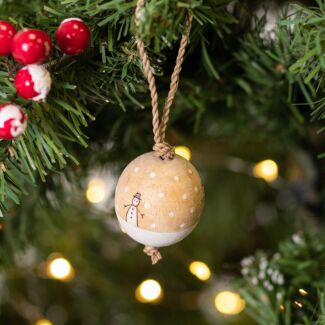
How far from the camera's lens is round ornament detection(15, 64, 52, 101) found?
335mm

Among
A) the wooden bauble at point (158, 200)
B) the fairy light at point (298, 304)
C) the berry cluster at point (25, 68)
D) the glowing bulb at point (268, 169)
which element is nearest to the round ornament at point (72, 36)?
the berry cluster at point (25, 68)

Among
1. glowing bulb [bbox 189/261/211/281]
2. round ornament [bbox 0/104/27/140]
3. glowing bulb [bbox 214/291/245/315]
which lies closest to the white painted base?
round ornament [bbox 0/104/27/140]

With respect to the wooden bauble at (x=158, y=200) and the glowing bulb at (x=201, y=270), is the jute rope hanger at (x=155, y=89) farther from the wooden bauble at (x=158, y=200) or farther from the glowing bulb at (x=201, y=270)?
the glowing bulb at (x=201, y=270)

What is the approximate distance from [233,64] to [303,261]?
0.24m

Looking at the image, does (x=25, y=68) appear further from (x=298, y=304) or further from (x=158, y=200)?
(x=298, y=304)

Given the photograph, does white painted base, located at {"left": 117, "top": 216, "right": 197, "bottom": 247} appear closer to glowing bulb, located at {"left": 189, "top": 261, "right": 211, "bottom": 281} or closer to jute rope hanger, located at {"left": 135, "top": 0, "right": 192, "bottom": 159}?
jute rope hanger, located at {"left": 135, "top": 0, "right": 192, "bottom": 159}

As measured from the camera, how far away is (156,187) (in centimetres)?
39

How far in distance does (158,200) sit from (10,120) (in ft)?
0.42

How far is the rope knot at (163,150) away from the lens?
402 mm

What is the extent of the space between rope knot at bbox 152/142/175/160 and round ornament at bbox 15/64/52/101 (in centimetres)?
11

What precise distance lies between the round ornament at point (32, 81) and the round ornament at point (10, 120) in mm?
14

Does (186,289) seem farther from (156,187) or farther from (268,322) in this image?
(156,187)

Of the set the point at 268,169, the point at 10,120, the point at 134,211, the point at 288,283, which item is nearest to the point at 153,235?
the point at 134,211

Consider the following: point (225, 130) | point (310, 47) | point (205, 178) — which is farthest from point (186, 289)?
point (310, 47)
